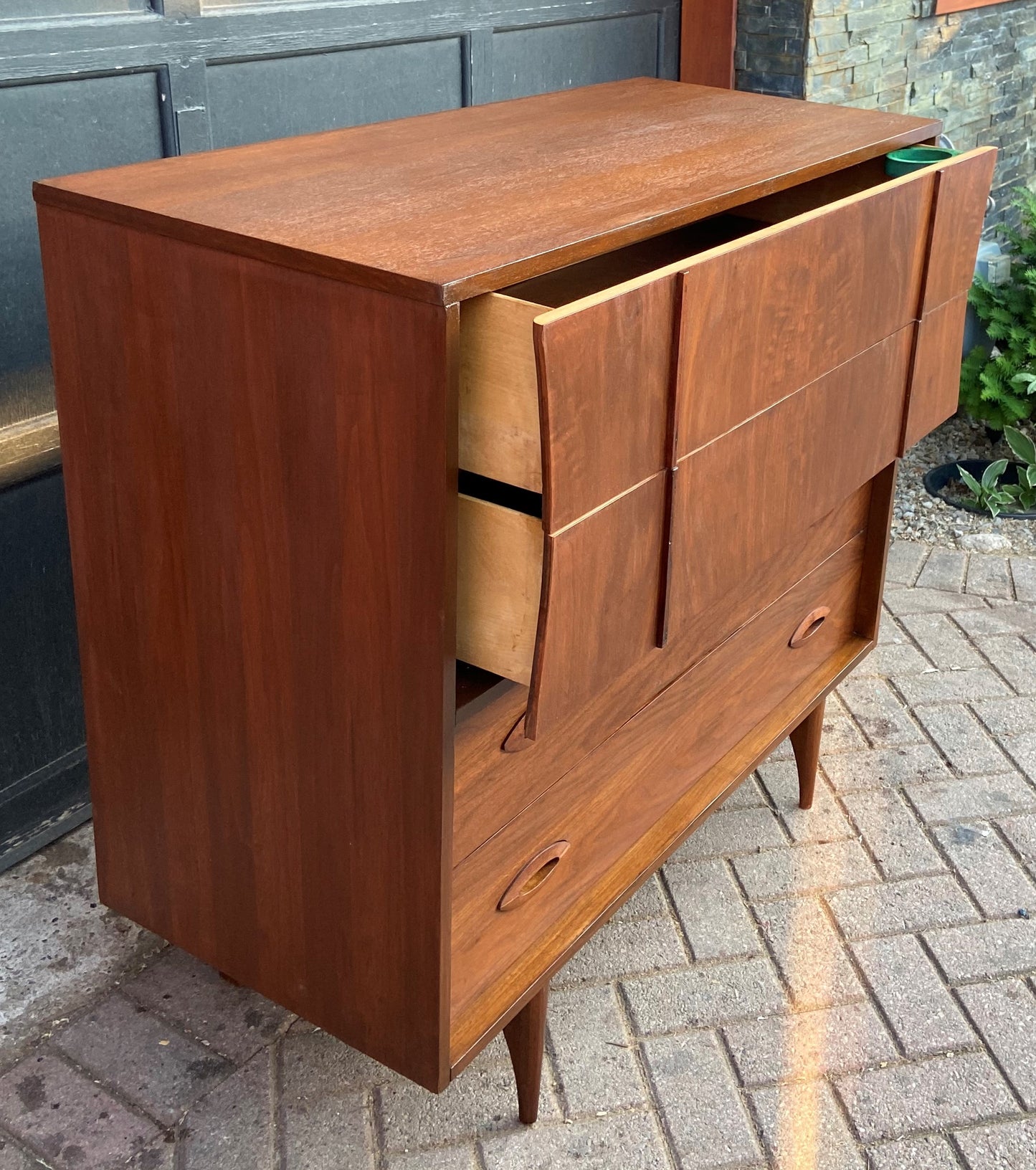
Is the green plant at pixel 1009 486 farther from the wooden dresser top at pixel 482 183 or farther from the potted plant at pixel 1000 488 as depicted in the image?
the wooden dresser top at pixel 482 183

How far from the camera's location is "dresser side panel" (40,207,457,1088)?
143 centimetres

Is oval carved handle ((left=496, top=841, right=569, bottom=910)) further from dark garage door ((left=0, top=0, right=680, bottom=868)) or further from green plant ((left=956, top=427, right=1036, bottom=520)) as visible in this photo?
green plant ((left=956, top=427, right=1036, bottom=520))

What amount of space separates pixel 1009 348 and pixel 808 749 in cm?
208

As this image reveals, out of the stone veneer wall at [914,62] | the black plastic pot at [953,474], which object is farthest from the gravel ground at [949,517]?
the stone veneer wall at [914,62]

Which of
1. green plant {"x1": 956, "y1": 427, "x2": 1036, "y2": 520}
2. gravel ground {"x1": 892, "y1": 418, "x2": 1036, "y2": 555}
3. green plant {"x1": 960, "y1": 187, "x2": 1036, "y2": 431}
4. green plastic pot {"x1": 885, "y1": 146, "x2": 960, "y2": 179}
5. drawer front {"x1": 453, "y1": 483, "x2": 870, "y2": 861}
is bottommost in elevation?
gravel ground {"x1": 892, "y1": 418, "x2": 1036, "y2": 555}

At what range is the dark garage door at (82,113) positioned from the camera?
218 cm

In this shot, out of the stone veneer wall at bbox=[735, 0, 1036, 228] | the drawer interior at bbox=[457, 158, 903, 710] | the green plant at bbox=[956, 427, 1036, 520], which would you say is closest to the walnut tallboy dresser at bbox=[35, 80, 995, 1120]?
the drawer interior at bbox=[457, 158, 903, 710]

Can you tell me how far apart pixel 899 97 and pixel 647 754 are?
8.86 feet

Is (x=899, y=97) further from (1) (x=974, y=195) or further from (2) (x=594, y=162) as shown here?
(2) (x=594, y=162)

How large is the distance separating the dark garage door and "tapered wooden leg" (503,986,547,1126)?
111cm

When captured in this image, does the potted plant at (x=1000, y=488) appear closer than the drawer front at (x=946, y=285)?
No

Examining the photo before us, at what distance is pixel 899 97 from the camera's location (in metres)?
3.95

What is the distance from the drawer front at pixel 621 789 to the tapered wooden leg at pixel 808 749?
0.51ft

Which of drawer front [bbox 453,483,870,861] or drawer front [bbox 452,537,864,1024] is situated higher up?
drawer front [bbox 453,483,870,861]
